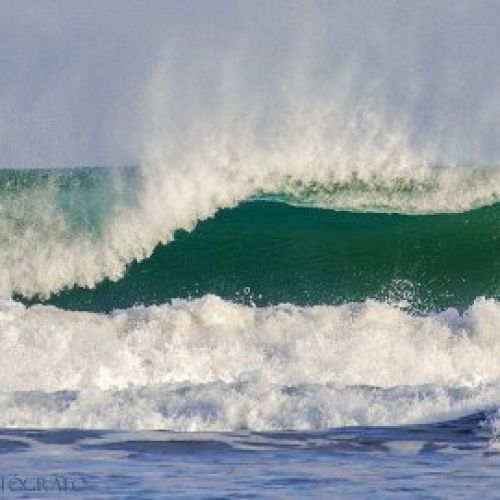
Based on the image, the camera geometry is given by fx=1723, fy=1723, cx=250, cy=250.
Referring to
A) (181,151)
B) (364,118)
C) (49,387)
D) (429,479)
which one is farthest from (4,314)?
(429,479)

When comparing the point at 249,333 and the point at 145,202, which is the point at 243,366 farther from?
the point at 145,202

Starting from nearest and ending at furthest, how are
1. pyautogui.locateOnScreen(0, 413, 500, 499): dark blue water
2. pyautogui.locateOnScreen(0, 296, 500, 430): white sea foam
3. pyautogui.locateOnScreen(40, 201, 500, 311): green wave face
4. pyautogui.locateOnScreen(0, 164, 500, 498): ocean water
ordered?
pyautogui.locateOnScreen(0, 413, 500, 499): dark blue water < pyautogui.locateOnScreen(0, 164, 500, 498): ocean water < pyautogui.locateOnScreen(0, 296, 500, 430): white sea foam < pyautogui.locateOnScreen(40, 201, 500, 311): green wave face

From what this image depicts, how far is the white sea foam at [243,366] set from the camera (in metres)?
15.4

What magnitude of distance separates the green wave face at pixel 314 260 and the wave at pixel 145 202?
0.21m

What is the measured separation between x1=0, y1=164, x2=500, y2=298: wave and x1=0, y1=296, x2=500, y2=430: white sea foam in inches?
90.2

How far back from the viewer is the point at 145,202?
75.5 ft

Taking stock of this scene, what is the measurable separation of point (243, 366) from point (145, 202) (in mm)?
4696

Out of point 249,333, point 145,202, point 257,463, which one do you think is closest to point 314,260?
point 145,202

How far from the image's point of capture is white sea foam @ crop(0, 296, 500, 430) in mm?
15352

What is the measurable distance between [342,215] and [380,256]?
35.8 inches

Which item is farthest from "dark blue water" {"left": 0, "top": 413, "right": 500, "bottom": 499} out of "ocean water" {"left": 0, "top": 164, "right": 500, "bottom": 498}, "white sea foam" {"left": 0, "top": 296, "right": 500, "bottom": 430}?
"white sea foam" {"left": 0, "top": 296, "right": 500, "bottom": 430}

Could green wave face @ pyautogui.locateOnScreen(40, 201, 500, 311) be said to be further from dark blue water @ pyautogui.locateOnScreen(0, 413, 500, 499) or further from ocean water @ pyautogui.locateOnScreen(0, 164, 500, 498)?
dark blue water @ pyautogui.locateOnScreen(0, 413, 500, 499)

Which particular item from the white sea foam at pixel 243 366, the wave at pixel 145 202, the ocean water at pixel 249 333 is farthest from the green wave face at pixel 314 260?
the white sea foam at pixel 243 366

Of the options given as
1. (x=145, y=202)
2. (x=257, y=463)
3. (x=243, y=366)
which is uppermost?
(x=145, y=202)
